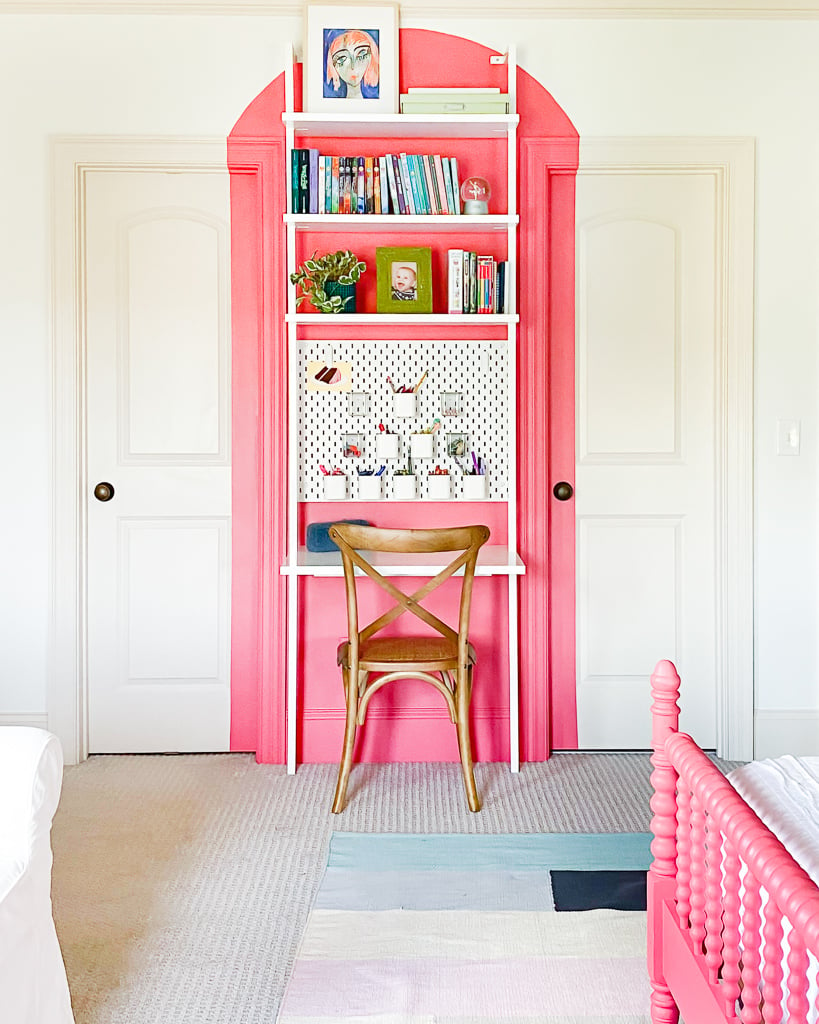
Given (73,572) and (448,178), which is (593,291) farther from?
(73,572)

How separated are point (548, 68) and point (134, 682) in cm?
252

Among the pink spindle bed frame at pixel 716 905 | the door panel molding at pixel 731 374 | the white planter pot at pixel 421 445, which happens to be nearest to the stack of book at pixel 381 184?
the door panel molding at pixel 731 374

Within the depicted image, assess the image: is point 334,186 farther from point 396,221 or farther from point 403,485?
point 403,485

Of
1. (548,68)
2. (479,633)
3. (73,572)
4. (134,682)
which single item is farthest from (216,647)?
(548,68)

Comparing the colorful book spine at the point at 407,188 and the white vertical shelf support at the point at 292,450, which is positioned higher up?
the colorful book spine at the point at 407,188

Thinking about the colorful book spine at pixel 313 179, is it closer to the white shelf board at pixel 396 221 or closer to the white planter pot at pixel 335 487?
the white shelf board at pixel 396 221

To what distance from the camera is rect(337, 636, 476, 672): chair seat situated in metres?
2.88

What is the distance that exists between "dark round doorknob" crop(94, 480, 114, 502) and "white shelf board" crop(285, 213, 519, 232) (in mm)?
1080

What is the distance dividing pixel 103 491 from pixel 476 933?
196 centimetres

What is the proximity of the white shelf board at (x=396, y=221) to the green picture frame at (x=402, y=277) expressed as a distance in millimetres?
91

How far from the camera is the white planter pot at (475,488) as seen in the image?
3.30m

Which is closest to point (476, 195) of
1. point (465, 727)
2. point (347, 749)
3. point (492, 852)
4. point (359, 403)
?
point (359, 403)

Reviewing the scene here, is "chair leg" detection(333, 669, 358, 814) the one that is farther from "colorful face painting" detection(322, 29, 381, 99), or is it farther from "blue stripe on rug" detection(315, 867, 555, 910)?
"colorful face painting" detection(322, 29, 381, 99)

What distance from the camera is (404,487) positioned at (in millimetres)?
3268
